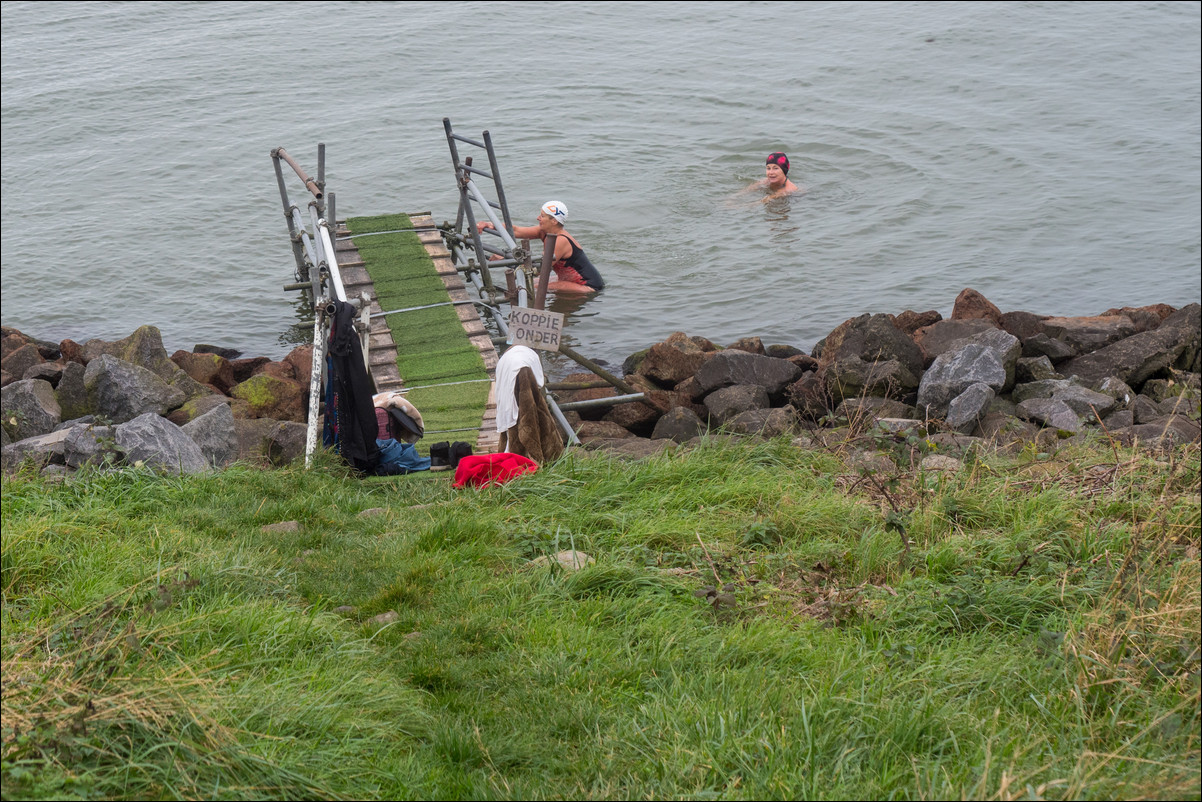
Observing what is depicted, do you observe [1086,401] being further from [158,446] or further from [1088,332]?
[158,446]

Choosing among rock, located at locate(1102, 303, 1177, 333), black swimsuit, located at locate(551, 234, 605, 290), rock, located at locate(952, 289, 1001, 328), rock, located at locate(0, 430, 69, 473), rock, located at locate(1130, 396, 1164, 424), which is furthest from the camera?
black swimsuit, located at locate(551, 234, 605, 290)

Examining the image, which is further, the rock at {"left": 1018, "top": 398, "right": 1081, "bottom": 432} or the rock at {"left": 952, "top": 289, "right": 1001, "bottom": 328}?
the rock at {"left": 952, "top": 289, "right": 1001, "bottom": 328}

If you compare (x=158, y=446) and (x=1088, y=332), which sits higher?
(x=158, y=446)

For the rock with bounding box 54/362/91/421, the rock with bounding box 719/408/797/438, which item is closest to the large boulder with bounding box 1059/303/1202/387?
the rock with bounding box 719/408/797/438

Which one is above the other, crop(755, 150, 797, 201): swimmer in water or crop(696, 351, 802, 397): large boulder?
crop(755, 150, 797, 201): swimmer in water

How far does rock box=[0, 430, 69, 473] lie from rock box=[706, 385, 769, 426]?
213 inches

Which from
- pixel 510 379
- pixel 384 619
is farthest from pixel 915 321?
pixel 384 619

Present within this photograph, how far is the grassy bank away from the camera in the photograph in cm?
308

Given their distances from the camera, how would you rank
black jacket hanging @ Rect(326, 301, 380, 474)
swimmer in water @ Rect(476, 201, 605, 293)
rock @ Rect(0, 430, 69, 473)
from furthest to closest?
swimmer in water @ Rect(476, 201, 605, 293), black jacket hanging @ Rect(326, 301, 380, 474), rock @ Rect(0, 430, 69, 473)

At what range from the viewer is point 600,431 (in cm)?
944

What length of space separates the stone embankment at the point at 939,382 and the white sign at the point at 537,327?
1.58 m

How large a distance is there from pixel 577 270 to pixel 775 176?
5.44 metres

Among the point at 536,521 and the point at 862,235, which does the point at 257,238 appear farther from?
the point at 536,521

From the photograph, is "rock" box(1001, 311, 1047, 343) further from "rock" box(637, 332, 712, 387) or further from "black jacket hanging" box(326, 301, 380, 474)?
"black jacket hanging" box(326, 301, 380, 474)
